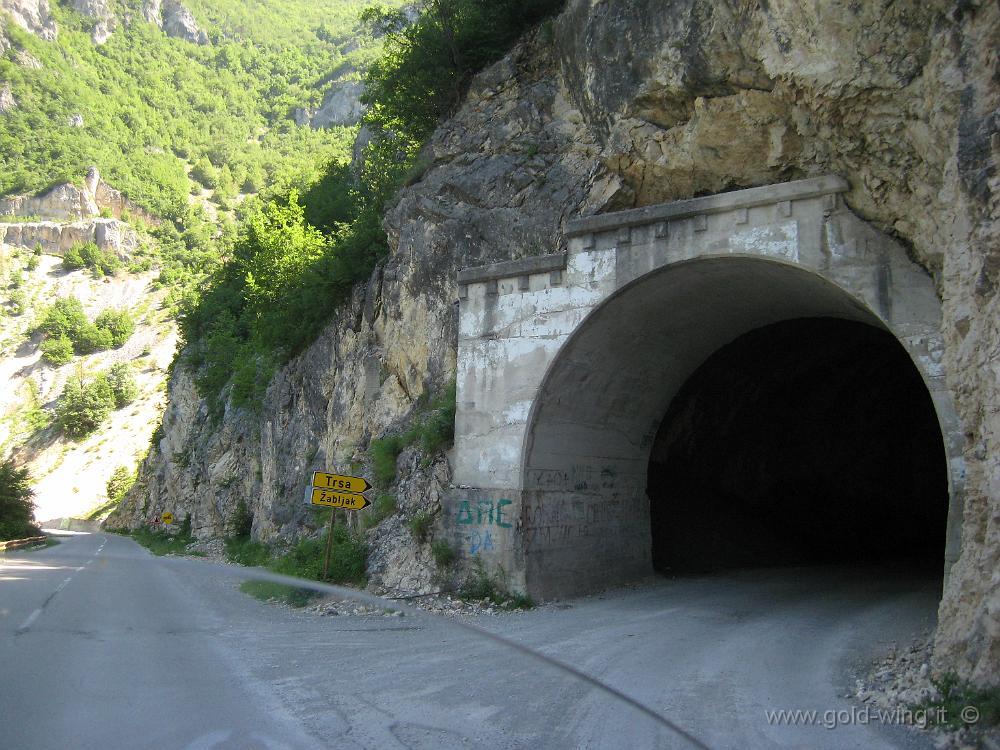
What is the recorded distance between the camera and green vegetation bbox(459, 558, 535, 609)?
11453 millimetres

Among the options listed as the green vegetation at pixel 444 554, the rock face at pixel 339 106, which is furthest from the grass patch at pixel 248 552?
the rock face at pixel 339 106

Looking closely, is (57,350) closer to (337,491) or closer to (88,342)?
(88,342)

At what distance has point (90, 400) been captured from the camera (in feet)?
247

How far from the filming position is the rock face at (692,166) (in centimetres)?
617

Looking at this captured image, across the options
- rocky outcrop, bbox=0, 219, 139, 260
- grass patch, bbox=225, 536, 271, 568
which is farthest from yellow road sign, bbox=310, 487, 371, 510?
rocky outcrop, bbox=0, 219, 139, 260

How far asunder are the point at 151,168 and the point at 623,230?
382 feet

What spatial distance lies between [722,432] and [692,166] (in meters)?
6.87

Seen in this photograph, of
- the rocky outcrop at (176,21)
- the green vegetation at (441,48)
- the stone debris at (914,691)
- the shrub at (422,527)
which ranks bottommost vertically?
the stone debris at (914,691)

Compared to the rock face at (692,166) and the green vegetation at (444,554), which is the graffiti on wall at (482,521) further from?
the rock face at (692,166)

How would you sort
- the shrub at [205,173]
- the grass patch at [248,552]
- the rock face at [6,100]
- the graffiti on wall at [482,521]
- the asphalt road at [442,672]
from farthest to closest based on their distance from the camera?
the shrub at [205,173] < the rock face at [6,100] < the grass patch at [248,552] < the graffiti on wall at [482,521] < the asphalt road at [442,672]

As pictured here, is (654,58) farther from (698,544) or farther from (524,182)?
(698,544)

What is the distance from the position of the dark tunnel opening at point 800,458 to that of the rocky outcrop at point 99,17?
143m

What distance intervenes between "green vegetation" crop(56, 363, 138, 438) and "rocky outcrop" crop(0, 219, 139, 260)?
25.0 meters

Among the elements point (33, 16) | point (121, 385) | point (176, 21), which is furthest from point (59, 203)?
point (176, 21)
